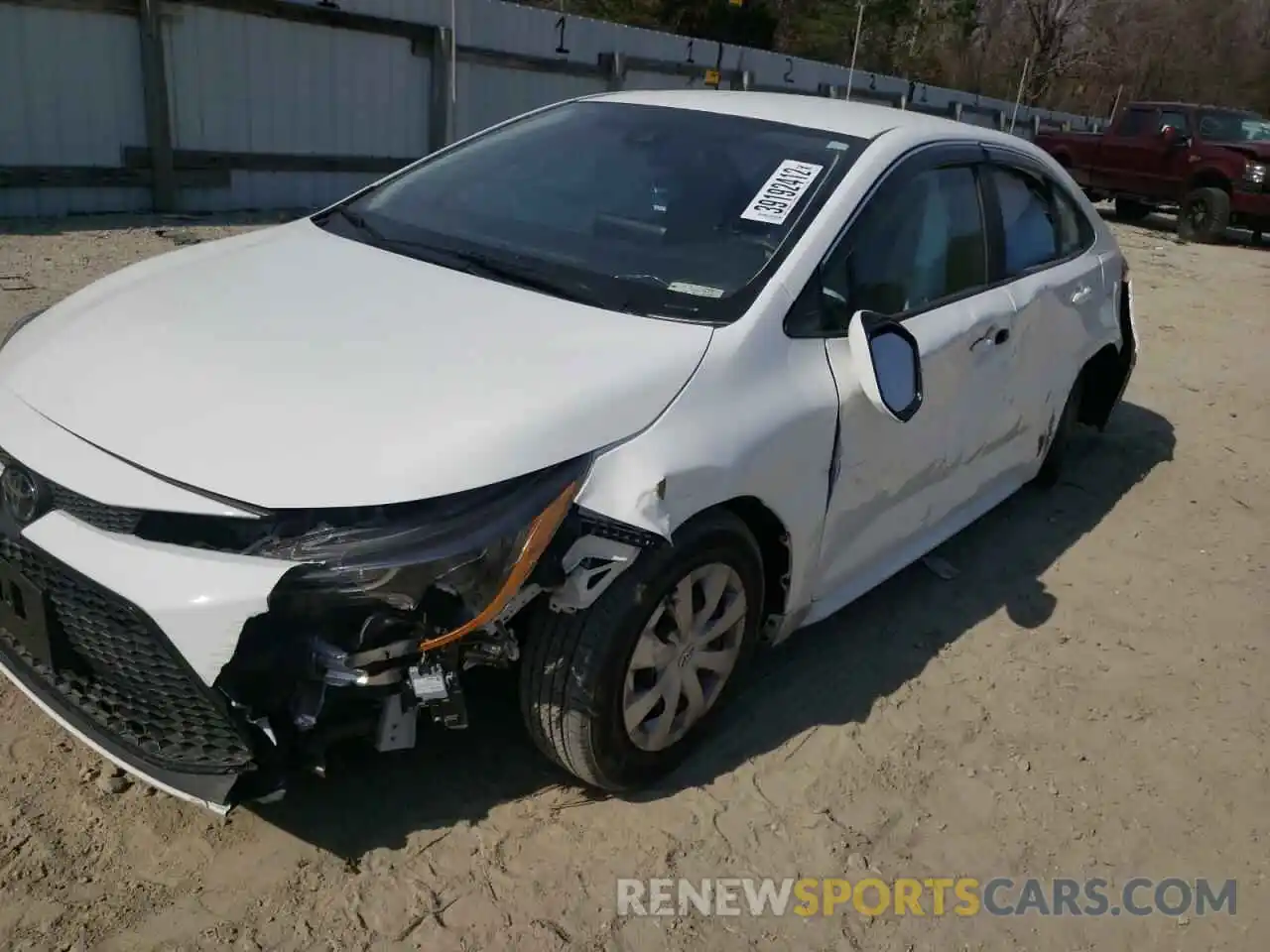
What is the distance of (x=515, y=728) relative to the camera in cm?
295

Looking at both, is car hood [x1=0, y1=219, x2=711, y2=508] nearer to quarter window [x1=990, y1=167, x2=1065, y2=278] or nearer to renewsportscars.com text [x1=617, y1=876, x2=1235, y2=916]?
renewsportscars.com text [x1=617, y1=876, x2=1235, y2=916]

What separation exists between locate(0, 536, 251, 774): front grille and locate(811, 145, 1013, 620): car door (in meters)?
1.69

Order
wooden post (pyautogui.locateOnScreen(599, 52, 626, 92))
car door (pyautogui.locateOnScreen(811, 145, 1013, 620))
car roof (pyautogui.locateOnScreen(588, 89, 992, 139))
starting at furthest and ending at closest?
1. wooden post (pyautogui.locateOnScreen(599, 52, 626, 92))
2. car roof (pyautogui.locateOnScreen(588, 89, 992, 139))
3. car door (pyautogui.locateOnScreen(811, 145, 1013, 620))

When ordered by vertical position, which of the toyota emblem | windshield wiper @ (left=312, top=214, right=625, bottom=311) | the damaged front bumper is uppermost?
windshield wiper @ (left=312, top=214, right=625, bottom=311)

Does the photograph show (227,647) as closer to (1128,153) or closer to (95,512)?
(95,512)

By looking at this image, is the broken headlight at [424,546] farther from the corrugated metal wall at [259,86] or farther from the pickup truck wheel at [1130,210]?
the pickup truck wheel at [1130,210]

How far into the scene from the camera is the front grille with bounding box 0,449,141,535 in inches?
83.5

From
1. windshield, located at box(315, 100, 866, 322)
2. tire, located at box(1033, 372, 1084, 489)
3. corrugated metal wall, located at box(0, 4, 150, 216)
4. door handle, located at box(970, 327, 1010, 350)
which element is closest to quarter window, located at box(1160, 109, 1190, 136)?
tire, located at box(1033, 372, 1084, 489)

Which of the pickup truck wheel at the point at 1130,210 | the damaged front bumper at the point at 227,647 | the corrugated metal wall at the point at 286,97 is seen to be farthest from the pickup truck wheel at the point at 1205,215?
the damaged front bumper at the point at 227,647

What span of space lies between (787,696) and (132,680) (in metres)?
1.85

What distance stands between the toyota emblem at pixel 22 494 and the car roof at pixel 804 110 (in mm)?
2303

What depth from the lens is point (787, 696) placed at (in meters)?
3.25

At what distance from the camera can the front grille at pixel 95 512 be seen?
2.12 m

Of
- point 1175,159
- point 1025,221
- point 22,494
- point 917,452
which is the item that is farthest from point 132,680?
point 1175,159
